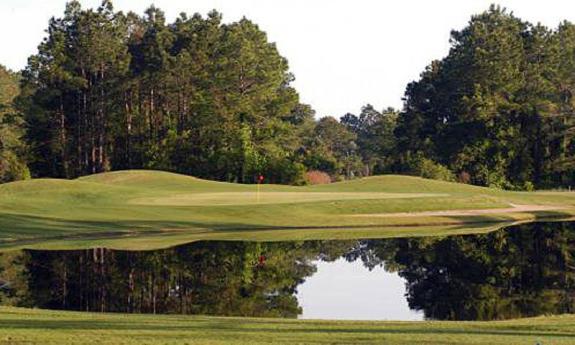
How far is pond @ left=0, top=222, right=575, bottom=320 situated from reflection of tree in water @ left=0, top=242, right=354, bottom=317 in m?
0.04

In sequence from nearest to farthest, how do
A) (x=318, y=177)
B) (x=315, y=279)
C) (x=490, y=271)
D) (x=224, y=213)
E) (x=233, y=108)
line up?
(x=315, y=279)
(x=490, y=271)
(x=224, y=213)
(x=233, y=108)
(x=318, y=177)

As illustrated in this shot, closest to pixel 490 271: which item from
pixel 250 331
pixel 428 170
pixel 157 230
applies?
pixel 157 230

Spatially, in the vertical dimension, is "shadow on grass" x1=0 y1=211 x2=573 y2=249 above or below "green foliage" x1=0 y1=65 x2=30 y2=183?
below

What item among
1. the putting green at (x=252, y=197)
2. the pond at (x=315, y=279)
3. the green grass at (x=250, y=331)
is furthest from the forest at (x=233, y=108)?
the green grass at (x=250, y=331)

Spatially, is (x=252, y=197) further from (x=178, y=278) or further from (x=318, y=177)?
(x=318, y=177)

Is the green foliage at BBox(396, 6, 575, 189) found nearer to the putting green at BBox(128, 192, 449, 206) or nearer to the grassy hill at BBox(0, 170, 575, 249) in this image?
the grassy hill at BBox(0, 170, 575, 249)

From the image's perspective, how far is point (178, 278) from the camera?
32938 millimetres

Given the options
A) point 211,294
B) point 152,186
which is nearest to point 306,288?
point 211,294

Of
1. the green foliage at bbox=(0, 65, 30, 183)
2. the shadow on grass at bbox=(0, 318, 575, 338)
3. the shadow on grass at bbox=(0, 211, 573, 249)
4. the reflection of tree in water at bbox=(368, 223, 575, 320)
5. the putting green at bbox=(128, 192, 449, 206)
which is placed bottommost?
the reflection of tree in water at bbox=(368, 223, 575, 320)

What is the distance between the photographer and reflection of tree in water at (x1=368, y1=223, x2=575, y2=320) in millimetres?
27344

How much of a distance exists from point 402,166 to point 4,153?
4473 centimetres

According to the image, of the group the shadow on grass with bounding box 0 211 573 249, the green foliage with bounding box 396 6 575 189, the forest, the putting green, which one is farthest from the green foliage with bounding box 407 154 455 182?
the shadow on grass with bounding box 0 211 573 249

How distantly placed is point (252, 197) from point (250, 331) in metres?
39.6

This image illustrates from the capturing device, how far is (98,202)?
52.7m
